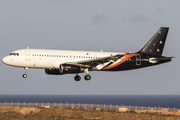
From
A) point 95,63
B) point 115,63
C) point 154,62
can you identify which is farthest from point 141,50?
point 95,63

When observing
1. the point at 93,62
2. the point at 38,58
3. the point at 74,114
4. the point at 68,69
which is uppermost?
the point at 38,58

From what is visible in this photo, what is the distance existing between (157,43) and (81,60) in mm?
16993

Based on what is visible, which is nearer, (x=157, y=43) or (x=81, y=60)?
(x=81, y=60)

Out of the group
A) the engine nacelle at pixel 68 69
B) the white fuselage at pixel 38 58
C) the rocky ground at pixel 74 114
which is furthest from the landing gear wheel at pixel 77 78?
the rocky ground at pixel 74 114

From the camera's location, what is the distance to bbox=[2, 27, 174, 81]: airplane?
51.7 meters

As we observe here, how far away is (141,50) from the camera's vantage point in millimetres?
60312

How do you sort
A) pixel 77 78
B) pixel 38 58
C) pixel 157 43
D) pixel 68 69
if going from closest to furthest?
1. pixel 68 69
2. pixel 38 58
3. pixel 77 78
4. pixel 157 43

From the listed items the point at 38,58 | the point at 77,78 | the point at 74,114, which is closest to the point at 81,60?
the point at 77,78

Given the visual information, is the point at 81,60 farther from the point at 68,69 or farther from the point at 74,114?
the point at 74,114

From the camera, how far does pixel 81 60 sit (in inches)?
2133

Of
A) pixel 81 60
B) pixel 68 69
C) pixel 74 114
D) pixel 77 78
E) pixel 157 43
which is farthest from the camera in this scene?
pixel 74 114

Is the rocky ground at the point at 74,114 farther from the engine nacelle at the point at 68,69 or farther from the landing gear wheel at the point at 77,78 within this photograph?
the engine nacelle at the point at 68,69

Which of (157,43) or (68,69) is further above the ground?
(157,43)

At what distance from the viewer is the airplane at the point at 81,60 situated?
5172 centimetres
